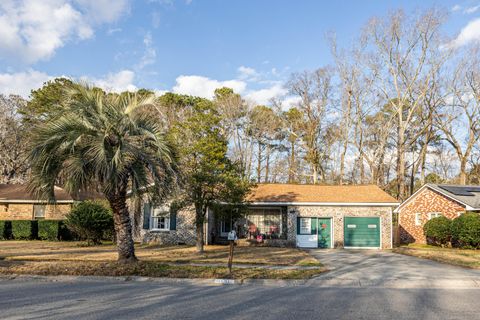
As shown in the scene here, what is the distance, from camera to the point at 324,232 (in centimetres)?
2402

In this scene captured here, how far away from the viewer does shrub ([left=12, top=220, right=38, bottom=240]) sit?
2453 cm

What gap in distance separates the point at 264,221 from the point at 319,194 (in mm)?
3872

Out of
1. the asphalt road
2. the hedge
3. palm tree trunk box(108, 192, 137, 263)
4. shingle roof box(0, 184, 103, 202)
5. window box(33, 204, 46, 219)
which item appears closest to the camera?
the asphalt road

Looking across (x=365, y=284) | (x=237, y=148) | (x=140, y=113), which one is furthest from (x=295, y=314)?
(x=237, y=148)

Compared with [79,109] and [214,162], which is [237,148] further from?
[79,109]

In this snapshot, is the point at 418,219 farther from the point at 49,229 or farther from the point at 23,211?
the point at 23,211

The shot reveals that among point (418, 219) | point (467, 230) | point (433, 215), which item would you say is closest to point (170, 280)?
point (467, 230)

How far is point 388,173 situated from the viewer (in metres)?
45.4

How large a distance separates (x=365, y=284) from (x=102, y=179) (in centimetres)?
826

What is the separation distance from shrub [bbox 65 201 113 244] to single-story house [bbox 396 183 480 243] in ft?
67.2

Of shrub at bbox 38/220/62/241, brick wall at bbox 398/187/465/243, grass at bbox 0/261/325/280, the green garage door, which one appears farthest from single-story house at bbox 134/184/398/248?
grass at bbox 0/261/325/280

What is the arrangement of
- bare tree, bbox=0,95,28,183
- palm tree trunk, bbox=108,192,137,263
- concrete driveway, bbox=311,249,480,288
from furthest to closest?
bare tree, bbox=0,95,28,183
palm tree trunk, bbox=108,192,137,263
concrete driveway, bbox=311,249,480,288

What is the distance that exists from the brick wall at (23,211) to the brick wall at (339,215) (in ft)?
49.8

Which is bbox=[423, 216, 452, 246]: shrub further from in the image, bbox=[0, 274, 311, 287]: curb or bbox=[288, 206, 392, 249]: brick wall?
bbox=[0, 274, 311, 287]: curb
